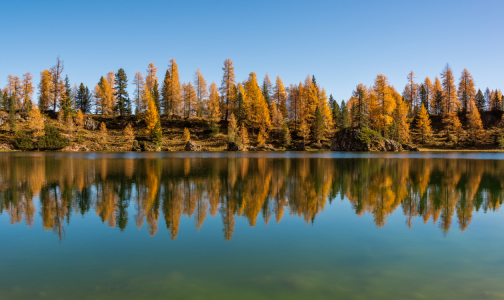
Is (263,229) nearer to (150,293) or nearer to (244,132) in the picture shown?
(150,293)

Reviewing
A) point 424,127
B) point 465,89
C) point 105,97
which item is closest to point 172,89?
point 105,97

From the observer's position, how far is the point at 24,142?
72.8 m

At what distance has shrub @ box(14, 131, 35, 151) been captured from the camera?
237 feet

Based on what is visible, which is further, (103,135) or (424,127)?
(424,127)

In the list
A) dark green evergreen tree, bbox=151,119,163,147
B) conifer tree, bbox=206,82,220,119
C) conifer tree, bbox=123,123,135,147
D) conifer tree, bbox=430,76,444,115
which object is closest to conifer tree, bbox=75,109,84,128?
conifer tree, bbox=123,123,135,147

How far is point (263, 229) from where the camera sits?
10000 millimetres

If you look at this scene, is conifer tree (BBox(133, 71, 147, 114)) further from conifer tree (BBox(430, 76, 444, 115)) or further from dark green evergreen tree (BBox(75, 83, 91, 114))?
conifer tree (BBox(430, 76, 444, 115))

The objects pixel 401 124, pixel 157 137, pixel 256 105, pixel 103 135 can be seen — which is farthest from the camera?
pixel 256 105

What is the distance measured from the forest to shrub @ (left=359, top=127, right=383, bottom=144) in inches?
14.5

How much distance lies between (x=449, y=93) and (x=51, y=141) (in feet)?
361

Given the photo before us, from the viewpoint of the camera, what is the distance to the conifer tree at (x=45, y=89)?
304 feet

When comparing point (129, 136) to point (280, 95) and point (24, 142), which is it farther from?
point (280, 95)

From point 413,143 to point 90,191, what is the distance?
8486 centimetres

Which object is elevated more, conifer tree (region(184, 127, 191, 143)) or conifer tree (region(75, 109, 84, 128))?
conifer tree (region(75, 109, 84, 128))
